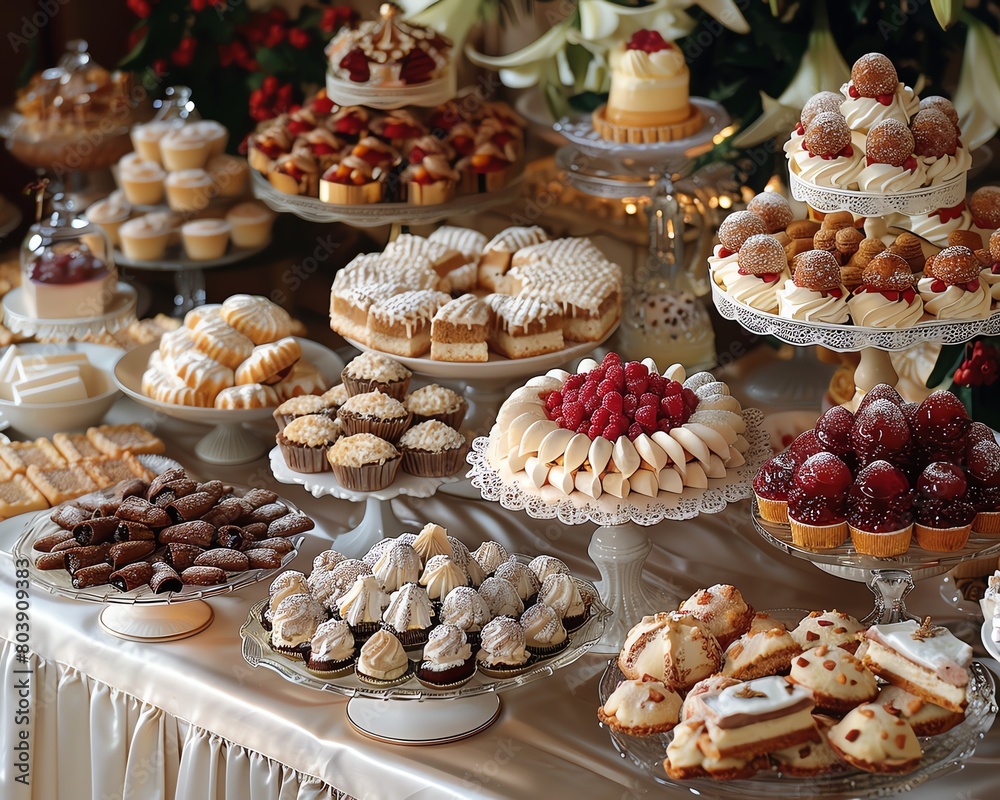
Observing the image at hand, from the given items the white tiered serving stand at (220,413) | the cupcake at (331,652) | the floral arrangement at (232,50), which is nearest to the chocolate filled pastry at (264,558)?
the cupcake at (331,652)

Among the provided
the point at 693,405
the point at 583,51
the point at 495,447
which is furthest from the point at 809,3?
the point at 495,447

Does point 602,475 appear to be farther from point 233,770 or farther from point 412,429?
point 233,770

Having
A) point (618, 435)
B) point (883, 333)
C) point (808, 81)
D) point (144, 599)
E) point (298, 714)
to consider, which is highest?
point (808, 81)

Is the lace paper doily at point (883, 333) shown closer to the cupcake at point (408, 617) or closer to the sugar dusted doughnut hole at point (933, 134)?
the sugar dusted doughnut hole at point (933, 134)

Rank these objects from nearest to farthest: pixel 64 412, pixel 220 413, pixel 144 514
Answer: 1. pixel 144 514
2. pixel 220 413
3. pixel 64 412

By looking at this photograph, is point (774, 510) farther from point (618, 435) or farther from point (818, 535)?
point (618, 435)

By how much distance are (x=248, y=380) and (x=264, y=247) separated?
0.88 meters

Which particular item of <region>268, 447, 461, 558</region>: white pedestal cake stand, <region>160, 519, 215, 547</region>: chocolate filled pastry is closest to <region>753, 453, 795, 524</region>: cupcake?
<region>268, 447, 461, 558</region>: white pedestal cake stand

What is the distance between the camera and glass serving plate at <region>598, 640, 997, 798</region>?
1.32 m

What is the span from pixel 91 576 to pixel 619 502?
0.71 metres

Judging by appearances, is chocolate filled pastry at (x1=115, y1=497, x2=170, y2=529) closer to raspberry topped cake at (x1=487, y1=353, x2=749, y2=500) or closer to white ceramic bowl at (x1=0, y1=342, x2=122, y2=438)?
raspberry topped cake at (x1=487, y1=353, x2=749, y2=500)

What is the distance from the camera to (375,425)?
6.29 feet

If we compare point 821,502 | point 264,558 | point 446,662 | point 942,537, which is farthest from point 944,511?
point 264,558

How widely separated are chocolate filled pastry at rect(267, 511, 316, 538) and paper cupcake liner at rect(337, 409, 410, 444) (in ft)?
0.58
